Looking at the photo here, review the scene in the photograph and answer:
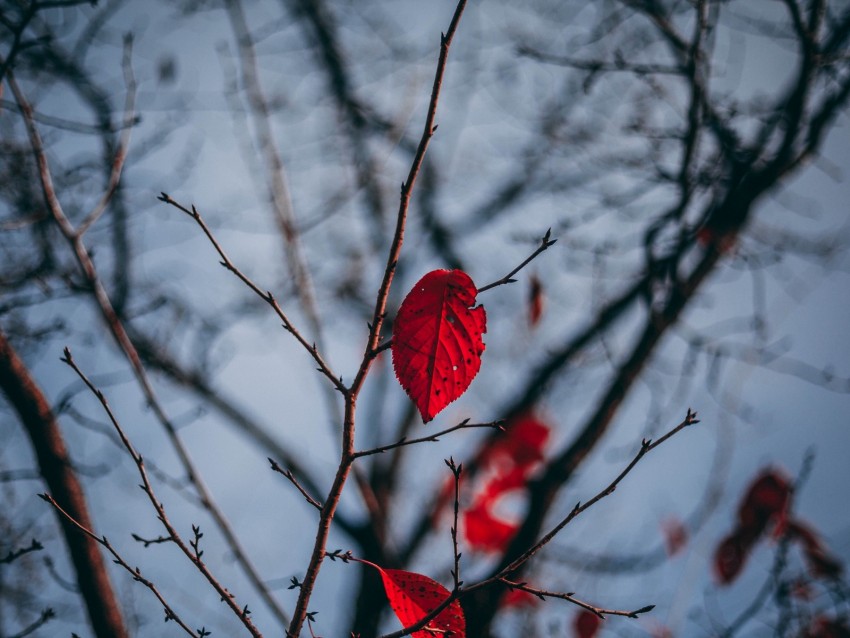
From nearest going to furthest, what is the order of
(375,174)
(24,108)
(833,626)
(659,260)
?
(24,108)
(659,260)
(833,626)
(375,174)

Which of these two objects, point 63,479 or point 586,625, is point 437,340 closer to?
point 63,479

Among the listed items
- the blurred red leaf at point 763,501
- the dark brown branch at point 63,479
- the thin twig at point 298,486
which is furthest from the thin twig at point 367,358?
the blurred red leaf at point 763,501

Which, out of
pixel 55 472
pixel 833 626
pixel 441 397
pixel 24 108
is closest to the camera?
pixel 441 397

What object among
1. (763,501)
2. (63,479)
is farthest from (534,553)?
(763,501)

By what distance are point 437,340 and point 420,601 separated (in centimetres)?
60

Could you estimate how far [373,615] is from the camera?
15.5ft

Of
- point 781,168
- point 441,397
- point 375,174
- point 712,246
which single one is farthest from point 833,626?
point 375,174

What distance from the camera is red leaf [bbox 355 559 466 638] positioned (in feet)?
4.25

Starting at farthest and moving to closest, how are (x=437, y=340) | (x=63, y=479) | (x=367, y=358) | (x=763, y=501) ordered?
(x=763, y=501), (x=63, y=479), (x=437, y=340), (x=367, y=358)

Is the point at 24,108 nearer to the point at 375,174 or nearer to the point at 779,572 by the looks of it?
the point at 375,174

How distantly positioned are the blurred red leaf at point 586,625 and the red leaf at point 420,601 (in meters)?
3.19

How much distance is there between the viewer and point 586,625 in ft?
13.5

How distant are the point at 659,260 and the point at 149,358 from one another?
396 centimetres

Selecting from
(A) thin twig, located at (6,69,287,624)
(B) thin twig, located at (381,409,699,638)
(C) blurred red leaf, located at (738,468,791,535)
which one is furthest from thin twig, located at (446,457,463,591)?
(C) blurred red leaf, located at (738,468,791,535)
